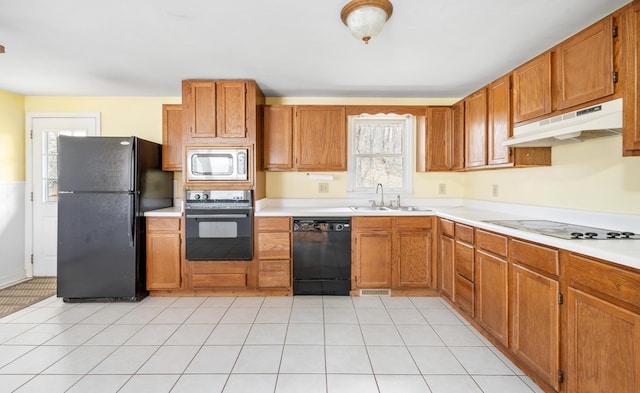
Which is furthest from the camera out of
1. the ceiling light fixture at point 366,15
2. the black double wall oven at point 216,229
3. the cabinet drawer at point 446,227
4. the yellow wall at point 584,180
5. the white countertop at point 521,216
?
the black double wall oven at point 216,229

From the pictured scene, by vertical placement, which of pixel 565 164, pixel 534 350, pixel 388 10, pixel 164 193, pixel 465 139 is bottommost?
pixel 534 350

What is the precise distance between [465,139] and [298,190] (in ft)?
6.63

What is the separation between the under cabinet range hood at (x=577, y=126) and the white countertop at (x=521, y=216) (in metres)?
0.56

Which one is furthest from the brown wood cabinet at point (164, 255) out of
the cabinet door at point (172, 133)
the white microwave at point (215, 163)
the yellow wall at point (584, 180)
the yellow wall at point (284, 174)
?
the yellow wall at point (584, 180)

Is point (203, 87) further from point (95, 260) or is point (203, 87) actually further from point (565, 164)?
point (565, 164)

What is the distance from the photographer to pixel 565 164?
235 centimetres

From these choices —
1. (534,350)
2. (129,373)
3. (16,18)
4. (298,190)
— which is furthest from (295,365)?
(16,18)

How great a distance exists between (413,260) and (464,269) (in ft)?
2.03

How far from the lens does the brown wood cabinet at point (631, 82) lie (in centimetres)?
149

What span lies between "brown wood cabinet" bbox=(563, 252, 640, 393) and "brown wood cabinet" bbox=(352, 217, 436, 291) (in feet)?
5.42

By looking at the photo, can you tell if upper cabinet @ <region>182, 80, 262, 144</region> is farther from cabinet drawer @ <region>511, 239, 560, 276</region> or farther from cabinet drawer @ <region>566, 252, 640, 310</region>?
cabinet drawer @ <region>566, 252, 640, 310</region>

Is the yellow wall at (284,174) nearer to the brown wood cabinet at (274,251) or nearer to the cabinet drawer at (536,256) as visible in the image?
the brown wood cabinet at (274,251)

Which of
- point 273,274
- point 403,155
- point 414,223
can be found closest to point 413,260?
point 414,223

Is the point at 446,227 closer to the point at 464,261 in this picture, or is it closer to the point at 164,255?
the point at 464,261
